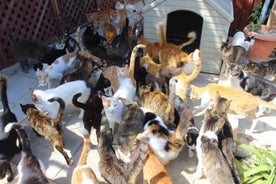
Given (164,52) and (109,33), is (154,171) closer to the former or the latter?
(164,52)

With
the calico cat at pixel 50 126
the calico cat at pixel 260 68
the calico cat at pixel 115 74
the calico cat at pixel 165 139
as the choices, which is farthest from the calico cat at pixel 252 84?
the calico cat at pixel 50 126

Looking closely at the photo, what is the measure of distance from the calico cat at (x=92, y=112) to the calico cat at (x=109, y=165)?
1.03ft

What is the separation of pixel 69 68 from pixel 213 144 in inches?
104

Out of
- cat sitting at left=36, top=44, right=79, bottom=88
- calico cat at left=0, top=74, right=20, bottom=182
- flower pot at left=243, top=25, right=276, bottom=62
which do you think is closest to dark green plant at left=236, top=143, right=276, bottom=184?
calico cat at left=0, top=74, right=20, bottom=182

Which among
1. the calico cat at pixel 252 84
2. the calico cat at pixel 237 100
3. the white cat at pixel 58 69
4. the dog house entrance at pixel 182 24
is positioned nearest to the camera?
the calico cat at pixel 237 100

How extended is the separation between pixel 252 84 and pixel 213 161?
1770 millimetres

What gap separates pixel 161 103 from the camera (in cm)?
304

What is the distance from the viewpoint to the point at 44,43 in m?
5.59

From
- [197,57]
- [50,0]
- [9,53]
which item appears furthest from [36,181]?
[50,0]

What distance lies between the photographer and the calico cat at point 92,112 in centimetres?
288

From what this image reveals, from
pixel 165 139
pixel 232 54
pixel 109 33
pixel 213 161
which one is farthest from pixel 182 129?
pixel 109 33

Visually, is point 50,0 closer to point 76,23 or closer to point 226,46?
point 76,23

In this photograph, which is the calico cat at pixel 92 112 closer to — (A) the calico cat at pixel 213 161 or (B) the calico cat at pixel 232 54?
(A) the calico cat at pixel 213 161

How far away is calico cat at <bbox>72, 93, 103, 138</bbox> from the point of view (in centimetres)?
288
